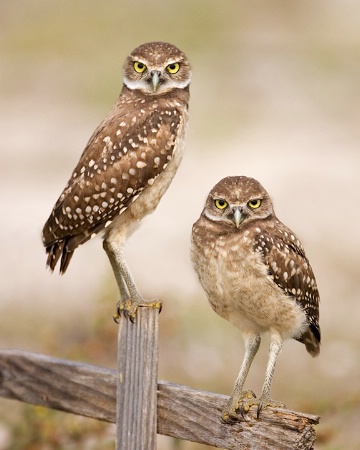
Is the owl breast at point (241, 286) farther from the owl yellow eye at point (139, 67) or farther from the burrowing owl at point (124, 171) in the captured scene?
the owl yellow eye at point (139, 67)

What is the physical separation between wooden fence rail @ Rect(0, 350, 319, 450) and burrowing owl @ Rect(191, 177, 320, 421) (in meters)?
0.36

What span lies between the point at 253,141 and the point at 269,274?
10912 millimetres

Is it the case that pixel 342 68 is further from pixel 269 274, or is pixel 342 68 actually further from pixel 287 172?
pixel 269 274

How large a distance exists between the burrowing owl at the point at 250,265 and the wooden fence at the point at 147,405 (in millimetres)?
368

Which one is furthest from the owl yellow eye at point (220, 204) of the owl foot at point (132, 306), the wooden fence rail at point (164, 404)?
the wooden fence rail at point (164, 404)

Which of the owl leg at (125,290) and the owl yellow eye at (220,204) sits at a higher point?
the owl yellow eye at (220,204)

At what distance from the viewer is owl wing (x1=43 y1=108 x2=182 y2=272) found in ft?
17.5

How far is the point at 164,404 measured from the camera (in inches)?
175

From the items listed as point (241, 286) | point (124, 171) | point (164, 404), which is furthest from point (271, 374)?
point (124, 171)

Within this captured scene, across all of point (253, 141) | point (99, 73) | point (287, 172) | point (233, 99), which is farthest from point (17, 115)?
point (287, 172)

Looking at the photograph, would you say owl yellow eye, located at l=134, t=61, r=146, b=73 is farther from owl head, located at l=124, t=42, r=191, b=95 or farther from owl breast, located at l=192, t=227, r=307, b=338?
owl breast, located at l=192, t=227, r=307, b=338

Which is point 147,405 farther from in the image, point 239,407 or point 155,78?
point 155,78

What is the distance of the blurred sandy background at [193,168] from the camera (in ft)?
27.8

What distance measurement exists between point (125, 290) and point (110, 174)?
1.99 ft
